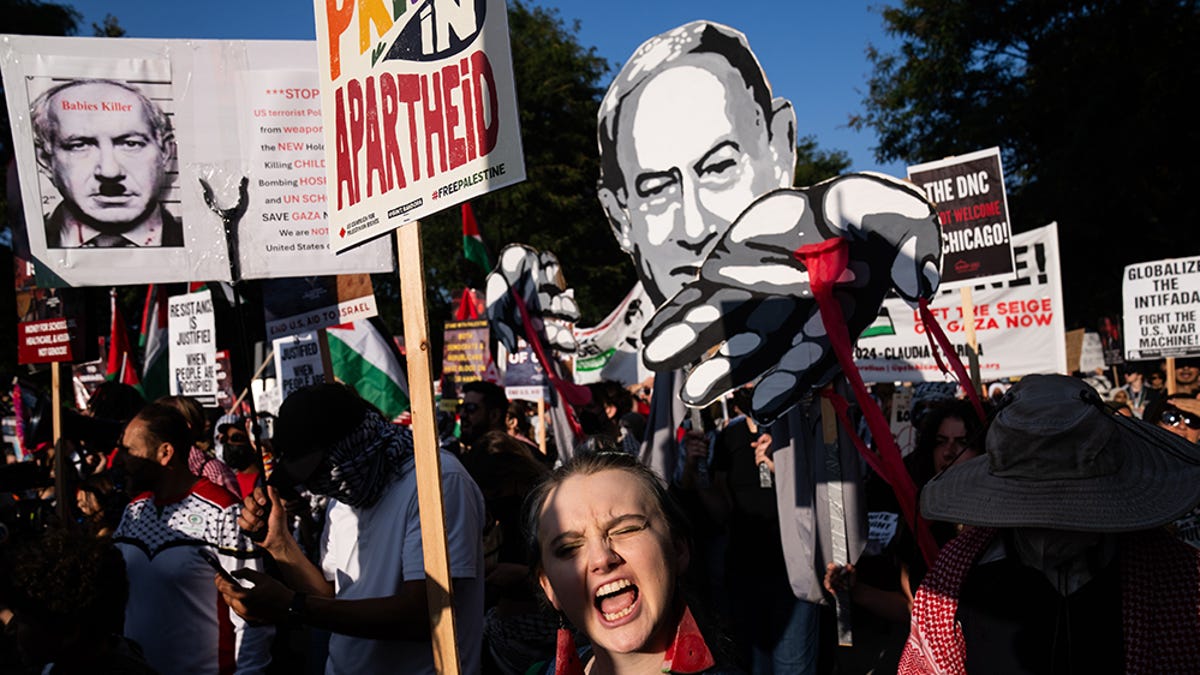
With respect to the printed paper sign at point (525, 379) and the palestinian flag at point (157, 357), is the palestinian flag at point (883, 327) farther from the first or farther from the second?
the palestinian flag at point (157, 357)

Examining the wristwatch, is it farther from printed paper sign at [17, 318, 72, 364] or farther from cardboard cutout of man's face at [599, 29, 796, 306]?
printed paper sign at [17, 318, 72, 364]

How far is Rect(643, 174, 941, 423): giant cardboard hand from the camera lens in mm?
3301

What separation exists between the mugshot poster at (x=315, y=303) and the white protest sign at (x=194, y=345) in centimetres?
215

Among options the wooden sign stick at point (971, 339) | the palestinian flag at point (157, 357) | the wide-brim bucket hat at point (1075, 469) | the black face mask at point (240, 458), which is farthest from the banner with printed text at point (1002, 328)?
the palestinian flag at point (157, 357)

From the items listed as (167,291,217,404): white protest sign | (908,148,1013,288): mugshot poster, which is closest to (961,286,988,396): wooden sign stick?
(908,148,1013,288): mugshot poster

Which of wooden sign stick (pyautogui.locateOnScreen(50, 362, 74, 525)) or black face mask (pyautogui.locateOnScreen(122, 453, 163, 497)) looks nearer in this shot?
black face mask (pyautogui.locateOnScreen(122, 453, 163, 497))

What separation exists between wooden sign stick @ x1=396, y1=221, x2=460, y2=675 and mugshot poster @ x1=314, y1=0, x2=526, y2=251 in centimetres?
13

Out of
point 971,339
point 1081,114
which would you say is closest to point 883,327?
Result: point 971,339

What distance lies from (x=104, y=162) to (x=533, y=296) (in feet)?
11.6

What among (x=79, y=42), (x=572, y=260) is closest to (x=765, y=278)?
(x=79, y=42)

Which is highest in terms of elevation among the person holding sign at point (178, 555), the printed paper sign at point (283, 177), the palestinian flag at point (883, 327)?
the printed paper sign at point (283, 177)

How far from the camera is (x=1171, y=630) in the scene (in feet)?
6.84

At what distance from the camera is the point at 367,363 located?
7762mm

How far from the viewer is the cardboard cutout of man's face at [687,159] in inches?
178
